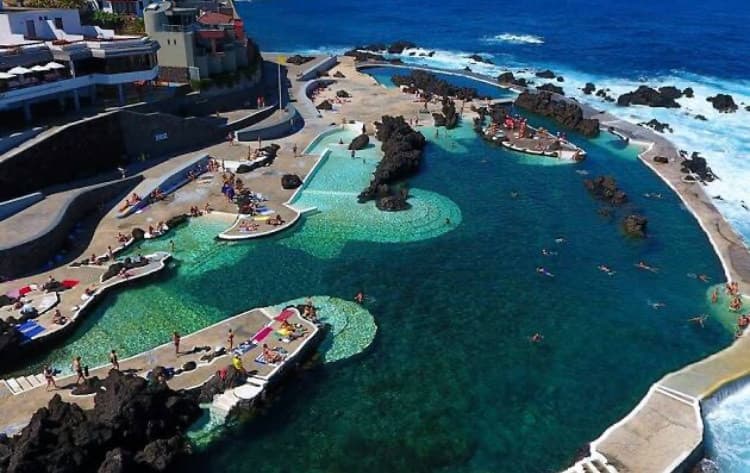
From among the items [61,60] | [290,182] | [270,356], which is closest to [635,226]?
[290,182]

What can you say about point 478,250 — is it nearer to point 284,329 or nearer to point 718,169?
point 284,329

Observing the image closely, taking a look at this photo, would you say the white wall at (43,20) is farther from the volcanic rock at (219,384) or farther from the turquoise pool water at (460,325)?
the volcanic rock at (219,384)

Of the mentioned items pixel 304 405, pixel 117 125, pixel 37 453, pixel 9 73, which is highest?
pixel 9 73

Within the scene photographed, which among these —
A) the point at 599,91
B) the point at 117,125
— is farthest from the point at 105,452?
the point at 599,91

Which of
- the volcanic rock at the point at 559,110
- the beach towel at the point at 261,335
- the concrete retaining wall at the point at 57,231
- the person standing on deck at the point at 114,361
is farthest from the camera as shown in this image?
the volcanic rock at the point at 559,110

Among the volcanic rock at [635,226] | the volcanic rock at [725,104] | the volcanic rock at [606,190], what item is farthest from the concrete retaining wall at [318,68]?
the volcanic rock at [725,104]

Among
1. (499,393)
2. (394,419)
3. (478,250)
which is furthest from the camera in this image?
(478,250)

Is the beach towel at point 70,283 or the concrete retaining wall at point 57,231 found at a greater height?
the concrete retaining wall at point 57,231
